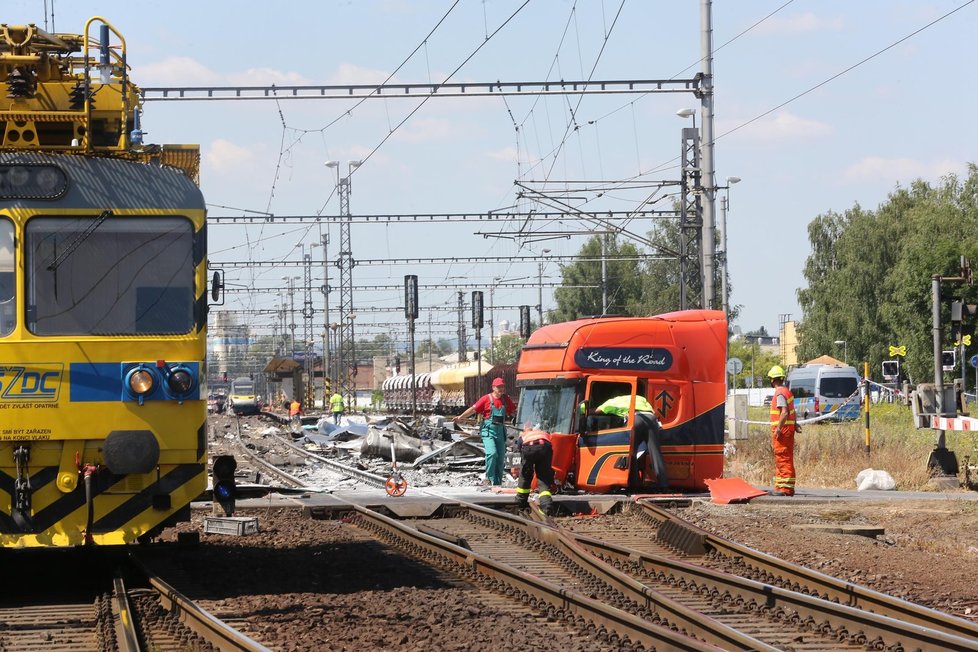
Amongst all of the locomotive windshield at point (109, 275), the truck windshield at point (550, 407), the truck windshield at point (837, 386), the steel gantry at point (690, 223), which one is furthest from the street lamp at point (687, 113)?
the truck windshield at point (837, 386)

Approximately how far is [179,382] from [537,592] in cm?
307

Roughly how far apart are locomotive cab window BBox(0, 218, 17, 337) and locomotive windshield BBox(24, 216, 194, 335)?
0.37 feet

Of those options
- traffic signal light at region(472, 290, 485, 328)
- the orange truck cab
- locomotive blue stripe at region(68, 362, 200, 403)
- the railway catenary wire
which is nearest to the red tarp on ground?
the orange truck cab

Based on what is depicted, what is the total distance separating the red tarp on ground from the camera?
658 inches

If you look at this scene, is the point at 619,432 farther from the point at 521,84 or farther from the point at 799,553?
the point at 521,84

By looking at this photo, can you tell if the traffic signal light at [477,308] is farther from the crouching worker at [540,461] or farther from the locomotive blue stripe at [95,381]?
the locomotive blue stripe at [95,381]

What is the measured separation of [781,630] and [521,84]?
17.6 m

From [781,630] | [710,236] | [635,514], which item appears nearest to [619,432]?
[635,514]

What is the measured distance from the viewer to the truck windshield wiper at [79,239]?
32.3 ft

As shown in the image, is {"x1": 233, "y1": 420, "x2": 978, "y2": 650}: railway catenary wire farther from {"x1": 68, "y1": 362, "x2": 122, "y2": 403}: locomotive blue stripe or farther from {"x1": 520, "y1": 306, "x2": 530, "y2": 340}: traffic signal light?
{"x1": 520, "y1": 306, "x2": 530, "y2": 340}: traffic signal light

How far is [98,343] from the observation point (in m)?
9.80

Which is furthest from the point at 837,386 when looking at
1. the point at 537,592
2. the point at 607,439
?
the point at 537,592

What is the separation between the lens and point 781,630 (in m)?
8.76

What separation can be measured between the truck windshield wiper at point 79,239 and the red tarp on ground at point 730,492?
30.8ft
